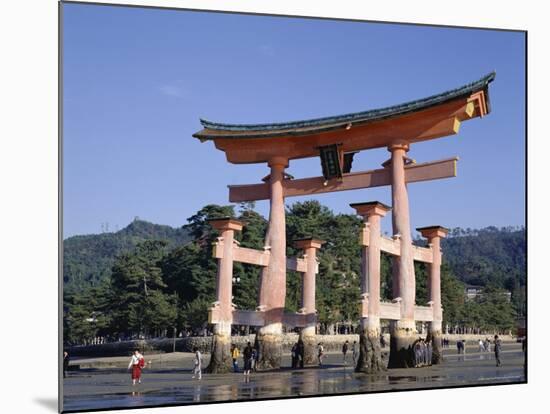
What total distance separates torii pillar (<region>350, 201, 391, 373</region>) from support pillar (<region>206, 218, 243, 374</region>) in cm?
203

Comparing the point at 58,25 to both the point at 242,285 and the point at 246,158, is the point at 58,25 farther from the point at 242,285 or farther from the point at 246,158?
the point at 242,285

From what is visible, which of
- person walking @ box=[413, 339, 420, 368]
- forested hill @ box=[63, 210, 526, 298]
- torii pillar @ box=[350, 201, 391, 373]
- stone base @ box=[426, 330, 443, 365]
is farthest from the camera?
stone base @ box=[426, 330, 443, 365]

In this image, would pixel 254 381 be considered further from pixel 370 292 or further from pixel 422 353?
pixel 422 353

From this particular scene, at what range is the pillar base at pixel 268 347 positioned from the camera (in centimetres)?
1323

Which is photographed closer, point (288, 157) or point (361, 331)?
point (361, 331)

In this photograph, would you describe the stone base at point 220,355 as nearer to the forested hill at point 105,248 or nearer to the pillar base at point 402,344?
the forested hill at point 105,248

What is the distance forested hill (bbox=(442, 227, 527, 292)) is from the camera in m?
12.9

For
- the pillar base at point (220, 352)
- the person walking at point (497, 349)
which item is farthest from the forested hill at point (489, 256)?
the pillar base at point (220, 352)

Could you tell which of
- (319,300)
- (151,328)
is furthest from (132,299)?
(319,300)

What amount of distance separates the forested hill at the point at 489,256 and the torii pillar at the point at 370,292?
2151mm

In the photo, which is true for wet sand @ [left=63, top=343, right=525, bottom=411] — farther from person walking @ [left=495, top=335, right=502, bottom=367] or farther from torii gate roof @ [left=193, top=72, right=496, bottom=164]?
torii gate roof @ [left=193, top=72, right=496, bottom=164]

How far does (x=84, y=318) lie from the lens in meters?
14.9

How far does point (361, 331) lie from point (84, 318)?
5.49 metres

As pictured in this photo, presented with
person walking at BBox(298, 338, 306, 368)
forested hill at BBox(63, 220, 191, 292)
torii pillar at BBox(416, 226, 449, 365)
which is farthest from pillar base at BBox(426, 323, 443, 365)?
forested hill at BBox(63, 220, 191, 292)
